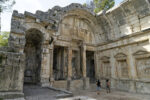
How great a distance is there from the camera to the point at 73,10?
35.1ft

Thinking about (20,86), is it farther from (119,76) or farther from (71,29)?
(119,76)

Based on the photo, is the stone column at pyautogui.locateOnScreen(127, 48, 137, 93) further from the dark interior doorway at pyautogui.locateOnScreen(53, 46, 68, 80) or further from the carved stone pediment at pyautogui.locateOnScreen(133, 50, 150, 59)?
the dark interior doorway at pyautogui.locateOnScreen(53, 46, 68, 80)

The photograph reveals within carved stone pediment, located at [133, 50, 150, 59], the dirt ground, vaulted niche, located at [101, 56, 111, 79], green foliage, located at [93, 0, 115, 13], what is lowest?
the dirt ground

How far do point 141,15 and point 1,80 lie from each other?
11.0 m

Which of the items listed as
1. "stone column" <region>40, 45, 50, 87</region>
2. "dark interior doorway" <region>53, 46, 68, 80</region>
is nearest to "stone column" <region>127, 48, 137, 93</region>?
"dark interior doorway" <region>53, 46, 68, 80</region>

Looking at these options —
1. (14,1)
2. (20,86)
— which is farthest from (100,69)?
(14,1)

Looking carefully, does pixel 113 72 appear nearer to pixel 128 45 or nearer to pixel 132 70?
pixel 132 70

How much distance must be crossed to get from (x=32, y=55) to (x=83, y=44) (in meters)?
5.45

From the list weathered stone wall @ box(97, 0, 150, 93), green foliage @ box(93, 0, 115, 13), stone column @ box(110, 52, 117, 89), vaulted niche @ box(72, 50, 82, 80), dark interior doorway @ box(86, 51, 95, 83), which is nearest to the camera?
weathered stone wall @ box(97, 0, 150, 93)

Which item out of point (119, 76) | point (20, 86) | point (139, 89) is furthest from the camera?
point (119, 76)

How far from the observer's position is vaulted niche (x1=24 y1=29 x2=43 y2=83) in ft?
29.7

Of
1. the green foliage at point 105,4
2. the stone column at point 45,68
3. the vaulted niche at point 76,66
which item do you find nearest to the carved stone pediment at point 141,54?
the vaulted niche at point 76,66

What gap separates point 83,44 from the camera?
38.0ft

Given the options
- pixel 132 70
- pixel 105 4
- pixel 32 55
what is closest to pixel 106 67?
pixel 132 70
